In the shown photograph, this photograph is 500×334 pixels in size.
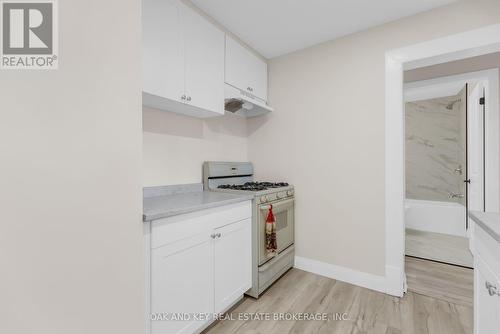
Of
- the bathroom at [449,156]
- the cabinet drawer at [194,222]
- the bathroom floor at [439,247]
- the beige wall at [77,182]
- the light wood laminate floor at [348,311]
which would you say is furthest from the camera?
the bathroom floor at [439,247]

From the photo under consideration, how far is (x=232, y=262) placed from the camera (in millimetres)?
1729

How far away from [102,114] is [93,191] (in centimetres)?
29

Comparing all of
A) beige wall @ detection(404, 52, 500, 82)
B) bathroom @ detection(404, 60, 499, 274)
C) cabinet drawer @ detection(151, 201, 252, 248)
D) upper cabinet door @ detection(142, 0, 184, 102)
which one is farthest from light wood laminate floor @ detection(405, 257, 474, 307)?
upper cabinet door @ detection(142, 0, 184, 102)

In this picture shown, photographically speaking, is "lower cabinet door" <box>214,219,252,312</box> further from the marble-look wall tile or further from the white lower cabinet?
the marble-look wall tile

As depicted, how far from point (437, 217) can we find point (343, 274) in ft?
8.16

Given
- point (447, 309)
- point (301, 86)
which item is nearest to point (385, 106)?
point (301, 86)

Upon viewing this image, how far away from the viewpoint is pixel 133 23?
96 centimetres

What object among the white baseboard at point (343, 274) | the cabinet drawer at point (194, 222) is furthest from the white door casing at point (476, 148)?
the cabinet drawer at point (194, 222)

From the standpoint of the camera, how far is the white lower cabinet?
122 cm

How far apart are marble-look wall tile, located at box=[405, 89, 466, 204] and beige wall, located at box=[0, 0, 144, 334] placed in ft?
16.3

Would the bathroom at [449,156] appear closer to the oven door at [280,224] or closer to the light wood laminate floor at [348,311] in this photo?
the light wood laminate floor at [348,311]

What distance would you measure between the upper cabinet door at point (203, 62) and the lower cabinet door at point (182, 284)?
107cm

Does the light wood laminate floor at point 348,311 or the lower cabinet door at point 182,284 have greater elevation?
the lower cabinet door at point 182,284

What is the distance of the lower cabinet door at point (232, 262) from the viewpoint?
63.1 inches
